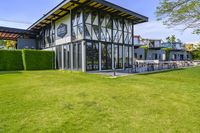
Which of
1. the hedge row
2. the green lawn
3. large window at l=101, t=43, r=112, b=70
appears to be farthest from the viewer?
the hedge row

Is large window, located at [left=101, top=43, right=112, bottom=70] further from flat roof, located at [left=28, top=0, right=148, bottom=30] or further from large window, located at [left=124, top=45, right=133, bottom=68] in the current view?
flat roof, located at [left=28, top=0, right=148, bottom=30]

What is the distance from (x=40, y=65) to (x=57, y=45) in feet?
8.84

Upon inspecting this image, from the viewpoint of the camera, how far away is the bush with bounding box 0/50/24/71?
16.5 meters

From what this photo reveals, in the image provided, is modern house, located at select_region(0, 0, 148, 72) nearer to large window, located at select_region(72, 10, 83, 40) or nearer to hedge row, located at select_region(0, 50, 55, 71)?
large window, located at select_region(72, 10, 83, 40)

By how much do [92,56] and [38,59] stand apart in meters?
6.26

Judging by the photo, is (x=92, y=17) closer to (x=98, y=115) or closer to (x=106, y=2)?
(x=106, y=2)

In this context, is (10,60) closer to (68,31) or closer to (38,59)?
(38,59)

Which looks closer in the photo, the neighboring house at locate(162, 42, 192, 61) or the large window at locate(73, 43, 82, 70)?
the large window at locate(73, 43, 82, 70)

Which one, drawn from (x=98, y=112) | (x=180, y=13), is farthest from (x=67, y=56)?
(x=98, y=112)

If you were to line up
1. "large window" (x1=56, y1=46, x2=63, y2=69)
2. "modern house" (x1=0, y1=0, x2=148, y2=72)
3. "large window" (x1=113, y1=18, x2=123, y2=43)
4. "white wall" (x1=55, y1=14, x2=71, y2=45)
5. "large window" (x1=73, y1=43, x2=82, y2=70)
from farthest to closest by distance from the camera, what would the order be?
"large window" (x1=56, y1=46, x2=63, y2=69)
"large window" (x1=113, y1=18, x2=123, y2=43)
"white wall" (x1=55, y1=14, x2=71, y2=45)
"large window" (x1=73, y1=43, x2=82, y2=70)
"modern house" (x1=0, y1=0, x2=148, y2=72)

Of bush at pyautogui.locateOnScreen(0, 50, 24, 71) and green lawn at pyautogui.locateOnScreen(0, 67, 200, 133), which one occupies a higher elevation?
bush at pyautogui.locateOnScreen(0, 50, 24, 71)

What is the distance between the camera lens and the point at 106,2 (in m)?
14.4

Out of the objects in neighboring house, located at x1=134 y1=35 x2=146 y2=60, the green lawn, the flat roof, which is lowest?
the green lawn

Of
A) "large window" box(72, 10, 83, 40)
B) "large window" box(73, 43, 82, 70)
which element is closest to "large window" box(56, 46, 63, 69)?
"large window" box(73, 43, 82, 70)
